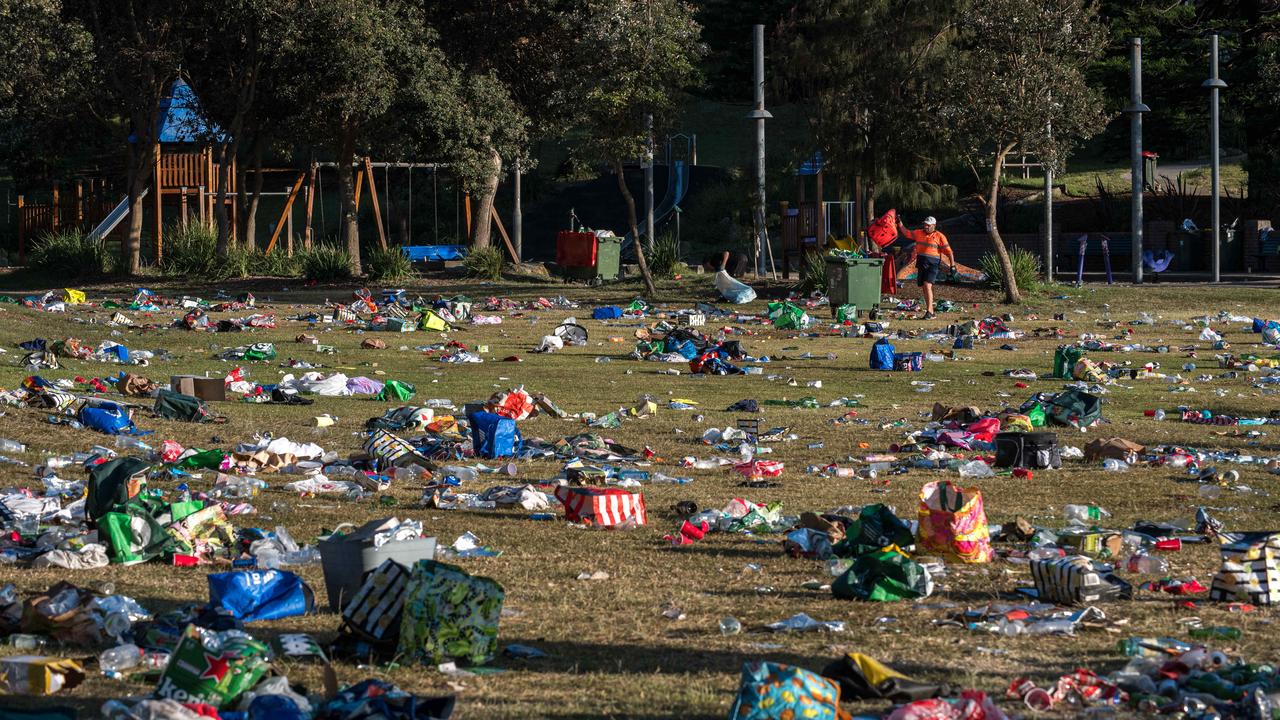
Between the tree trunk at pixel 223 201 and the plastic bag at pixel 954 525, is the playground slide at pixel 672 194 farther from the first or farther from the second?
the plastic bag at pixel 954 525

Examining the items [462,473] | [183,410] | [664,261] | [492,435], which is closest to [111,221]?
[664,261]

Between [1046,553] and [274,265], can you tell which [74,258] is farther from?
[1046,553]

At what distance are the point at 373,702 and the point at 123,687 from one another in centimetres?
116

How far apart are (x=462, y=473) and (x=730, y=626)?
4.68 metres

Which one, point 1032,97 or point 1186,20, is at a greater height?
point 1186,20

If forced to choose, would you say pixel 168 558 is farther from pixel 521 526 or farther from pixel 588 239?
pixel 588 239

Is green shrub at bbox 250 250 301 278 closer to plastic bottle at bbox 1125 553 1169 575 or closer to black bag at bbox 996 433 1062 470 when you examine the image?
black bag at bbox 996 433 1062 470

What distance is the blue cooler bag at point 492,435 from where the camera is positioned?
466 inches

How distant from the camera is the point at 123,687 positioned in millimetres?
5281

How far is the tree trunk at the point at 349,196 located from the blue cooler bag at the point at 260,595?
96.5ft

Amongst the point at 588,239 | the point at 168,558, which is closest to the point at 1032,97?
the point at 588,239

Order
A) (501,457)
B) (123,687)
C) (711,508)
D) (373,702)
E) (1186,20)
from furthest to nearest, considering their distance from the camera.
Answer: (1186,20)
(501,457)
(711,508)
(123,687)
(373,702)

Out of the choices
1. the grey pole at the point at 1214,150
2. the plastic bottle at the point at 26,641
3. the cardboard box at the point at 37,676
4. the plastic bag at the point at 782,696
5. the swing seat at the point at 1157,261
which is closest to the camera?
the plastic bag at the point at 782,696

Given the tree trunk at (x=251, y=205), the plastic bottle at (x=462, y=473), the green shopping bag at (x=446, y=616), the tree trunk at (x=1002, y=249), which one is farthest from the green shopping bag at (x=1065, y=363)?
the tree trunk at (x=251, y=205)
